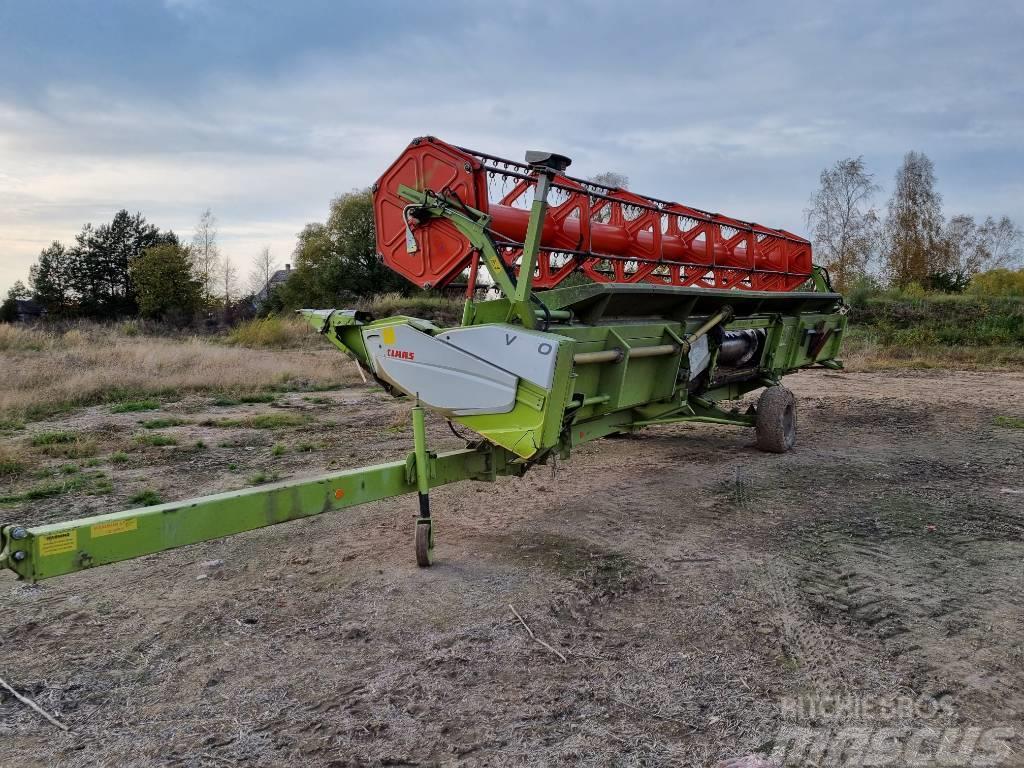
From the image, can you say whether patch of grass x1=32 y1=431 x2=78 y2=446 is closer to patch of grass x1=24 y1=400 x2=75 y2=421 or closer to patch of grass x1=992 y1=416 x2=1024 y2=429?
patch of grass x1=24 y1=400 x2=75 y2=421

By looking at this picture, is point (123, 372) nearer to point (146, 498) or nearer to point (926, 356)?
point (146, 498)

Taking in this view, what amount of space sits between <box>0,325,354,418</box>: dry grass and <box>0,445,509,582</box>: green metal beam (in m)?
7.87

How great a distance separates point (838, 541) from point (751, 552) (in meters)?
0.71

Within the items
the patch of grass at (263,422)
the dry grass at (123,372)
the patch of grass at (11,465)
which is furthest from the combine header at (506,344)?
the dry grass at (123,372)

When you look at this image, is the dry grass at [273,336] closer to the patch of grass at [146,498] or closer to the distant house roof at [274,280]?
the patch of grass at [146,498]

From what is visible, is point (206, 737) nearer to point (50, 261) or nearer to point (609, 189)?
point (609, 189)

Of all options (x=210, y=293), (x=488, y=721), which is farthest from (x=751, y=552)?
(x=210, y=293)

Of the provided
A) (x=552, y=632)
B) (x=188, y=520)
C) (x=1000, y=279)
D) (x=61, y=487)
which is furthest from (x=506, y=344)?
(x=1000, y=279)

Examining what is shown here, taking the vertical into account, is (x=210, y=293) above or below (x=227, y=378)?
above

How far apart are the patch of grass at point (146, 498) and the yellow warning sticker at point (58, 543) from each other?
3.22m

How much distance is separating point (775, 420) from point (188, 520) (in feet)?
20.0

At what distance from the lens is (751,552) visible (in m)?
4.95

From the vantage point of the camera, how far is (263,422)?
9.73 metres

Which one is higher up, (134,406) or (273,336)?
(273,336)
